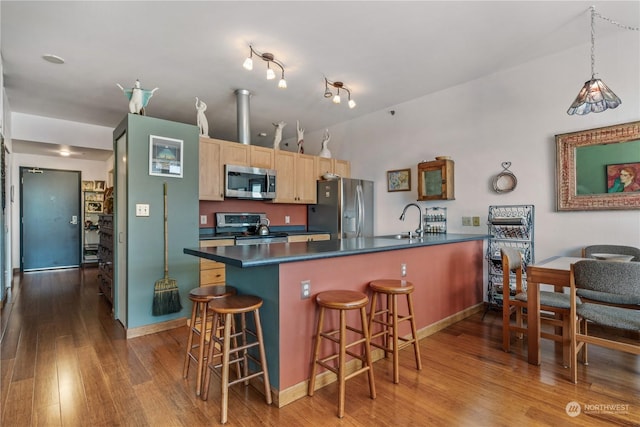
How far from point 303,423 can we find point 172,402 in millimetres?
815

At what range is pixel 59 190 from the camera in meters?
6.51

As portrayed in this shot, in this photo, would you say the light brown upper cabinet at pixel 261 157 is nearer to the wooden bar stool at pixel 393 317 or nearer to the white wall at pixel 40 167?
the wooden bar stool at pixel 393 317

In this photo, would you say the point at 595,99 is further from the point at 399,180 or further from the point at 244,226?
the point at 244,226

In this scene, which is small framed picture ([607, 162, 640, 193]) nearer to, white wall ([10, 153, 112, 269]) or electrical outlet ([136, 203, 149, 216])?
electrical outlet ([136, 203, 149, 216])

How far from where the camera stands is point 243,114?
411 centimetres

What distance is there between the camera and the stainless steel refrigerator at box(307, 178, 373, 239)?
185 inches

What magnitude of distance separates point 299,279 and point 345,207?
279 centimetres

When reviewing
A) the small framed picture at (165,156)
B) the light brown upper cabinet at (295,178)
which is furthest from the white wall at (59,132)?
the light brown upper cabinet at (295,178)

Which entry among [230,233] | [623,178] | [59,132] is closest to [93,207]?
[59,132]

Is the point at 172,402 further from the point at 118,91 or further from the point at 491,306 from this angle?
the point at 118,91

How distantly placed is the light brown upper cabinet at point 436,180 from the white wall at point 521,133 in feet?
0.46

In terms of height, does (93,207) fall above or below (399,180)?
below

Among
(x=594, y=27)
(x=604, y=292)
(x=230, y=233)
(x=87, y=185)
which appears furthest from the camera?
(x=87, y=185)

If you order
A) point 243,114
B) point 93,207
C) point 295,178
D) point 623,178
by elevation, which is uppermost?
point 243,114
